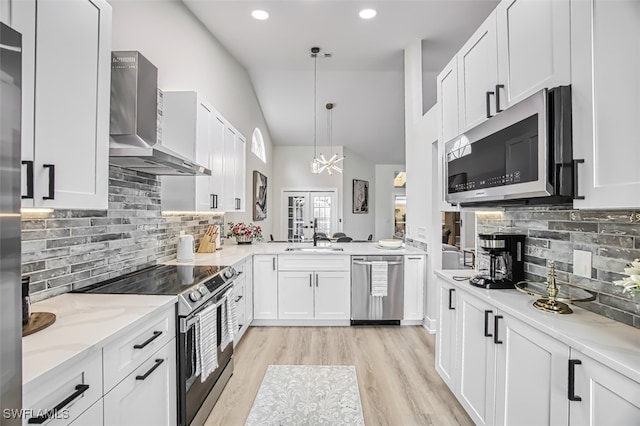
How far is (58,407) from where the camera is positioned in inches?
39.3

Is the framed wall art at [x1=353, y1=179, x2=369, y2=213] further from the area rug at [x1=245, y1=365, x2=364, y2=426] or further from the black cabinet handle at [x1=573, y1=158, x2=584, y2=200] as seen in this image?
the black cabinet handle at [x1=573, y1=158, x2=584, y2=200]

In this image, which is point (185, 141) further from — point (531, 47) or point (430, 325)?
point (430, 325)

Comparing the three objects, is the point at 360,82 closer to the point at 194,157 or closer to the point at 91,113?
the point at 194,157

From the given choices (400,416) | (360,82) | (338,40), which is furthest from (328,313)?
(360,82)

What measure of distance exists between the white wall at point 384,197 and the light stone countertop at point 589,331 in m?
8.09

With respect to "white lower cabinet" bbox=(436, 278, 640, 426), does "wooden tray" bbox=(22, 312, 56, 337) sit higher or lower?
higher

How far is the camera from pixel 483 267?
7.46 feet

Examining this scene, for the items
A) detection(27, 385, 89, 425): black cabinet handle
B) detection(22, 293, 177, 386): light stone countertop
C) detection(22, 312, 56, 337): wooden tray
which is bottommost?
detection(27, 385, 89, 425): black cabinet handle

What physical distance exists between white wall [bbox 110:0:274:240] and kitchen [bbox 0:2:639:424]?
0.01 metres

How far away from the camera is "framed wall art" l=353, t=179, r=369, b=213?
30.8 ft

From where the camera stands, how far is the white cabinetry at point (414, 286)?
3.96 meters

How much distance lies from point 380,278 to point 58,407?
3.30 meters

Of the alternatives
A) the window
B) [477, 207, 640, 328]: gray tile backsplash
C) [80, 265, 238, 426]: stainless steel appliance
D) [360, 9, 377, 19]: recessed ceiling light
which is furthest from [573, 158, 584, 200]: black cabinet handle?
the window

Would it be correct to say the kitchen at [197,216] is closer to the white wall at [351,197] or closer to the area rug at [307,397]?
the area rug at [307,397]
